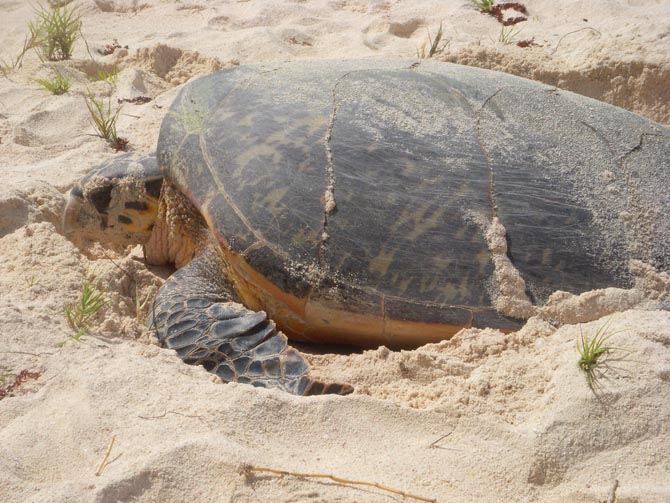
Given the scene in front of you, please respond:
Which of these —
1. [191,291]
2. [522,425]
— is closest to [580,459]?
[522,425]

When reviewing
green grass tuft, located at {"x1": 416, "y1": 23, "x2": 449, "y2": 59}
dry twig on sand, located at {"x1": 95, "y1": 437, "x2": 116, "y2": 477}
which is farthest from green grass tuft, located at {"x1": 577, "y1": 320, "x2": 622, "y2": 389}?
green grass tuft, located at {"x1": 416, "y1": 23, "x2": 449, "y2": 59}

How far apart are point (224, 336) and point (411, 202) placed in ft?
2.67

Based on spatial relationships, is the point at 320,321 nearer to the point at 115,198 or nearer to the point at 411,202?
the point at 411,202

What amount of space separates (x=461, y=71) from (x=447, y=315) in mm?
1223

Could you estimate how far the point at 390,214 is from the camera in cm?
239

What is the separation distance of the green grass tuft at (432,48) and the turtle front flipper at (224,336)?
232cm

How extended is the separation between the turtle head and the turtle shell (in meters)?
0.27

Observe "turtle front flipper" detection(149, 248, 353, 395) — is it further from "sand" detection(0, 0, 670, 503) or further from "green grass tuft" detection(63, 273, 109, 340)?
"green grass tuft" detection(63, 273, 109, 340)

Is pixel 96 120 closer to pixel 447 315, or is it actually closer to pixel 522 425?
pixel 447 315

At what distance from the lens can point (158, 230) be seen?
295cm

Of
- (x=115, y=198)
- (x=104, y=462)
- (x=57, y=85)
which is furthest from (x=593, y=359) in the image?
(x=57, y=85)

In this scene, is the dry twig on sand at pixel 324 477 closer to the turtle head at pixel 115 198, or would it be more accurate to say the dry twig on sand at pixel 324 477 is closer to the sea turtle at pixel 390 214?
the sea turtle at pixel 390 214

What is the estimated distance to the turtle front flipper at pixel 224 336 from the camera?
84.9 inches

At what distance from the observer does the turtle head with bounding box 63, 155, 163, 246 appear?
2.92m
